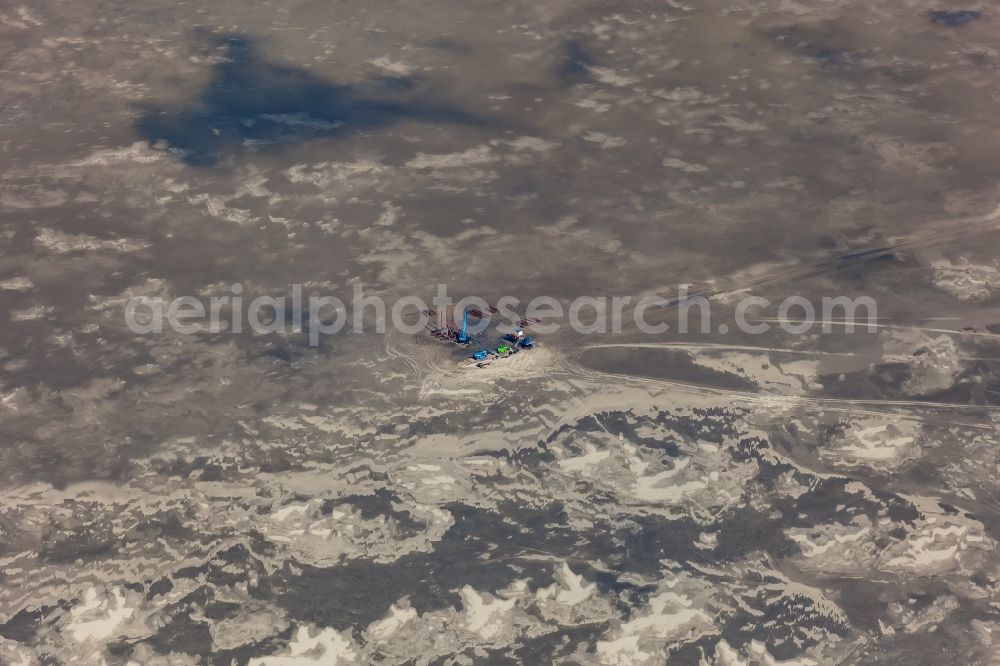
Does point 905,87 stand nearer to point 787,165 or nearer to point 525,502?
point 787,165

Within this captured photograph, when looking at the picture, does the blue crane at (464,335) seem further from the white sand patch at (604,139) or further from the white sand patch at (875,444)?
the white sand patch at (875,444)

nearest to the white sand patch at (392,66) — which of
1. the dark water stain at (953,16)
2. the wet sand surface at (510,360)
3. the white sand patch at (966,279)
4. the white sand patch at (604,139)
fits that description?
the wet sand surface at (510,360)

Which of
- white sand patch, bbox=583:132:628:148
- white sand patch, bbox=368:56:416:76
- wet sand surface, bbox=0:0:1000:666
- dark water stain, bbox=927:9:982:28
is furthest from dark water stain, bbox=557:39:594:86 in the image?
dark water stain, bbox=927:9:982:28

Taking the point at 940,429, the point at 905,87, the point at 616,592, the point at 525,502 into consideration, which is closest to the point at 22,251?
the point at 525,502

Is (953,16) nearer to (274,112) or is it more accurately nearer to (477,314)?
(477,314)

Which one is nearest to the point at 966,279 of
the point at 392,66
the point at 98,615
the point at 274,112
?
the point at 392,66

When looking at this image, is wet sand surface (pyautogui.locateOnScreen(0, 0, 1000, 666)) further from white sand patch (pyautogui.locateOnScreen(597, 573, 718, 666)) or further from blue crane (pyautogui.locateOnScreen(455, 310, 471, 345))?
blue crane (pyautogui.locateOnScreen(455, 310, 471, 345))
